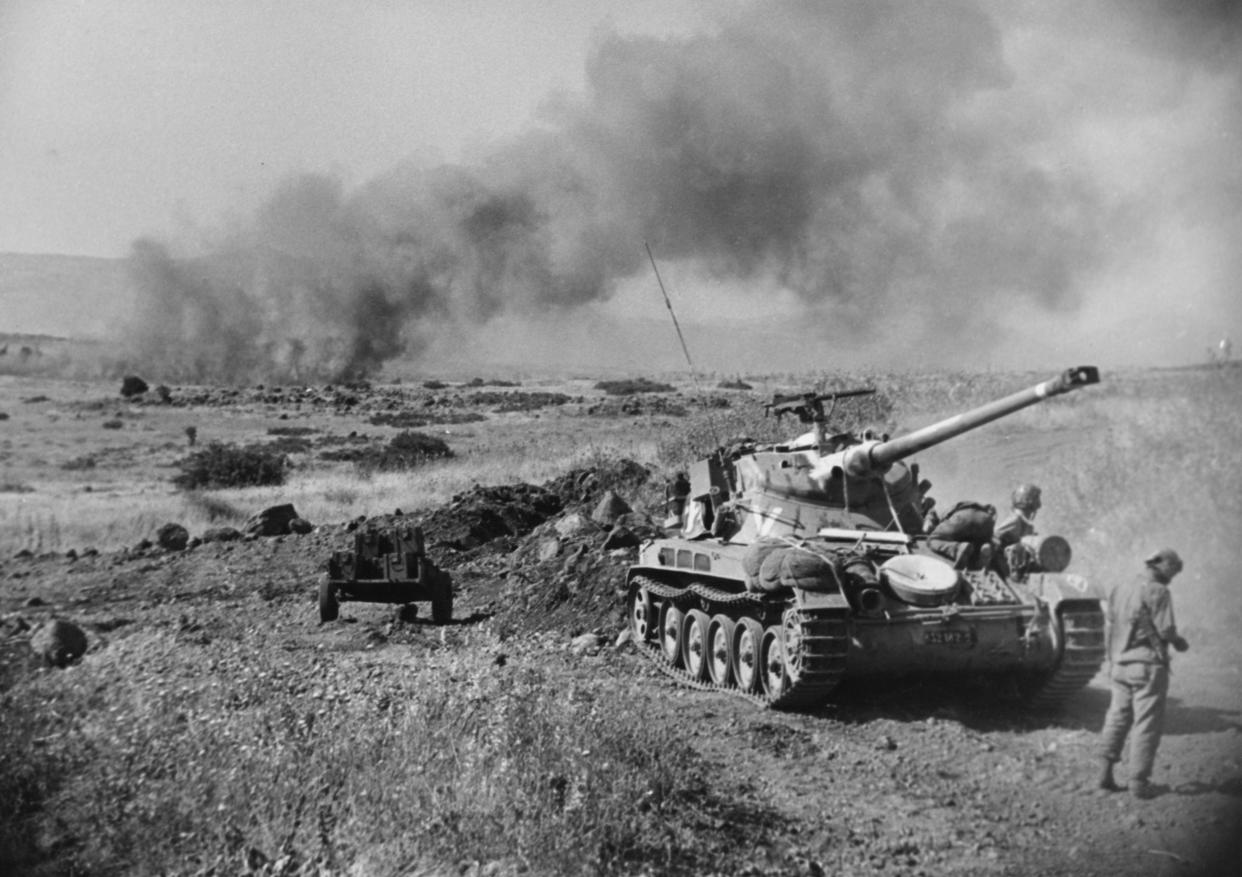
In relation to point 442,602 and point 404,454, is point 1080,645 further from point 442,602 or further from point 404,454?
point 404,454

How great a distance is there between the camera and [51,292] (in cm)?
12325

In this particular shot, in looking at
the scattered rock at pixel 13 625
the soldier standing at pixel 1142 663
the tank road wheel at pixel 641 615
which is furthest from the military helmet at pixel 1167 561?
the scattered rock at pixel 13 625

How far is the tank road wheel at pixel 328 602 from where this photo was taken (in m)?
14.8

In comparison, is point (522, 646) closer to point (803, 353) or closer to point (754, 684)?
point (754, 684)

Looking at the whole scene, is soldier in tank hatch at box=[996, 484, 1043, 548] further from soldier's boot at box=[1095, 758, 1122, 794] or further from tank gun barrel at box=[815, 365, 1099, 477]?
soldier's boot at box=[1095, 758, 1122, 794]

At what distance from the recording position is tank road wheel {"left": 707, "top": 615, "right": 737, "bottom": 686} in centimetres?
1034

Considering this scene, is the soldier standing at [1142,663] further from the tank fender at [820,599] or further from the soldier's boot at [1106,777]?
the tank fender at [820,599]

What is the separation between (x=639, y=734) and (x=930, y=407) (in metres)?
17.4

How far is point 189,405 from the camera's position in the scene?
148 ft

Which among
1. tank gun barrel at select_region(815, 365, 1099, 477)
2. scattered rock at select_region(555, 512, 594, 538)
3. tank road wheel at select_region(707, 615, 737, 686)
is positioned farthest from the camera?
scattered rock at select_region(555, 512, 594, 538)

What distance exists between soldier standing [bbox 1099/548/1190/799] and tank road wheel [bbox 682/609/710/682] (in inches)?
181

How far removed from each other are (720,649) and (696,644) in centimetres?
68

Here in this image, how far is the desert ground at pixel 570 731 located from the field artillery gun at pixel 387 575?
1.23ft

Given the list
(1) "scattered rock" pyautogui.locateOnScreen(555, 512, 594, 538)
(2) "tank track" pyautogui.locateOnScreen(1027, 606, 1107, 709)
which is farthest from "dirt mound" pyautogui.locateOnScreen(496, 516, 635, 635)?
(2) "tank track" pyautogui.locateOnScreen(1027, 606, 1107, 709)
